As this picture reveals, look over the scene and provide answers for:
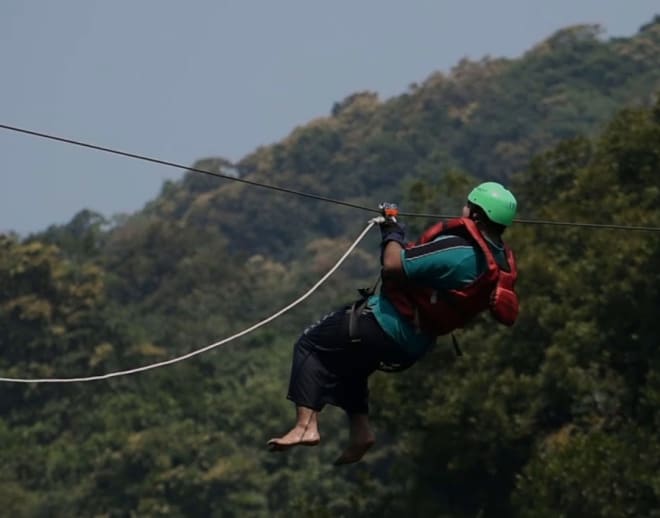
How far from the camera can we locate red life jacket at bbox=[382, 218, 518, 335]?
844 centimetres

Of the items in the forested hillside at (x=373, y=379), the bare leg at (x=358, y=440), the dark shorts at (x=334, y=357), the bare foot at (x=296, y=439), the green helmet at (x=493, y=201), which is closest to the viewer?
the bare foot at (x=296, y=439)

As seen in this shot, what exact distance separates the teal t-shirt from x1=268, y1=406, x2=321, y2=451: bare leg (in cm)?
48

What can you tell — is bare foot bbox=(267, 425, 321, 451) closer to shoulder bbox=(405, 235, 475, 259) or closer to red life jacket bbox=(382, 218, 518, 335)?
red life jacket bbox=(382, 218, 518, 335)

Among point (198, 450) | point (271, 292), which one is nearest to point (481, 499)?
point (198, 450)

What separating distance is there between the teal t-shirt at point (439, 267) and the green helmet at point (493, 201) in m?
0.11

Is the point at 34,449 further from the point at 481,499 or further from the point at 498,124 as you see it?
the point at 498,124

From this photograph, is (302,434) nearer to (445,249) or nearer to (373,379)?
(445,249)

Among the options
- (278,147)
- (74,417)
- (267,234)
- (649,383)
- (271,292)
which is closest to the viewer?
(649,383)

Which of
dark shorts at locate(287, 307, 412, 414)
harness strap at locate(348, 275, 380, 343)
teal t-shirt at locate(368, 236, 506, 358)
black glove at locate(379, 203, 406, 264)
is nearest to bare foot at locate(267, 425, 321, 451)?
dark shorts at locate(287, 307, 412, 414)

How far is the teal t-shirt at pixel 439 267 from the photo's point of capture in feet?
27.5

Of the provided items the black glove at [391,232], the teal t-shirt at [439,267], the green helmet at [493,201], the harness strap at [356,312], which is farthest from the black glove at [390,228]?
the green helmet at [493,201]

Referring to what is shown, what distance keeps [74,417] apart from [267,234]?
59428mm

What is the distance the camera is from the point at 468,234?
8438 mm

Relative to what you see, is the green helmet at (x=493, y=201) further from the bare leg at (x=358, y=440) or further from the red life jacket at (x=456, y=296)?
the bare leg at (x=358, y=440)
